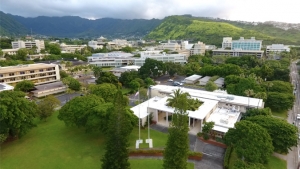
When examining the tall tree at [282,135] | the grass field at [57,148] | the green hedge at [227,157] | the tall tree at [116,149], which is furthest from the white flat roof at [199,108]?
the tall tree at [116,149]

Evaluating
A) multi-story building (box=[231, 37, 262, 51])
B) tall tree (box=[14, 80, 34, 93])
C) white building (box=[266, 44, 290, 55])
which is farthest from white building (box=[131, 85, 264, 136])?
multi-story building (box=[231, 37, 262, 51])

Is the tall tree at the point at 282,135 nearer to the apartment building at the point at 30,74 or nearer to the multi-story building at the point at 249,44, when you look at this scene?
the apartment building at the point at 30,74

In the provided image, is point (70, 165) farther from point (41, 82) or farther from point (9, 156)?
point (41, 82)

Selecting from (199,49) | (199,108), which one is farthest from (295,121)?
(199,49)

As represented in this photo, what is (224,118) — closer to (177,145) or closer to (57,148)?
(177,145)

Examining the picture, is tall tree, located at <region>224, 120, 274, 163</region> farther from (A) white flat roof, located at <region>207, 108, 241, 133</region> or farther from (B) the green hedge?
(A) white flat roof, located at <region>207, 108, 241, 133</region>

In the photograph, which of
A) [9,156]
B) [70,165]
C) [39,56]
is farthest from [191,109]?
[39,56]
